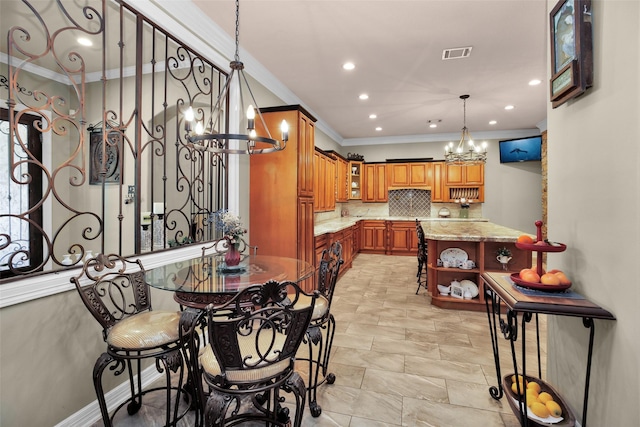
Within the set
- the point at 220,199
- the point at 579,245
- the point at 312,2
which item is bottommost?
the point at 579,245

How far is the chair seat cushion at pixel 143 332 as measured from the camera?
164 centimetres

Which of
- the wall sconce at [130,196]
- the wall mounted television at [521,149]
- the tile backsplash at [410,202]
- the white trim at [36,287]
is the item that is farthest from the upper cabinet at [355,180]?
the white trim at [36,287]

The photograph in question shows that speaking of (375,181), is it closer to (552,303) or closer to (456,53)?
(456,53)

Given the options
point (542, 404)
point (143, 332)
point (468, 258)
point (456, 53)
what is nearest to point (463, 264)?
point (468, 258)

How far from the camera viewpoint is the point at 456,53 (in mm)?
3480

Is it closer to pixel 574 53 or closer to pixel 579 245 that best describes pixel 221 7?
pixel 574 53

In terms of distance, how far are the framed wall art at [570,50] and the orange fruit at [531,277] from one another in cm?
92

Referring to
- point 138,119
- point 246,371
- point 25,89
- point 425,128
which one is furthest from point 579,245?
point 425,128

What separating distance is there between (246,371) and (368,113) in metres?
5.26

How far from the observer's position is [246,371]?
1417 millimetres

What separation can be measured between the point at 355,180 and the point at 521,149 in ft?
12.6

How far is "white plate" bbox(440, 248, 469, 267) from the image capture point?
156 inches

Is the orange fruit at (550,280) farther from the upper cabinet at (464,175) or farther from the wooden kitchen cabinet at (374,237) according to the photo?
the upper cabinet at (464,175)

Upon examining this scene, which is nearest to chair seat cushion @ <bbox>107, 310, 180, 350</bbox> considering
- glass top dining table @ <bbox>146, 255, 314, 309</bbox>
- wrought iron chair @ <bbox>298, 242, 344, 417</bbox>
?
glass top dining table @ <bbox>146, 255, 314, 309</bbox>
